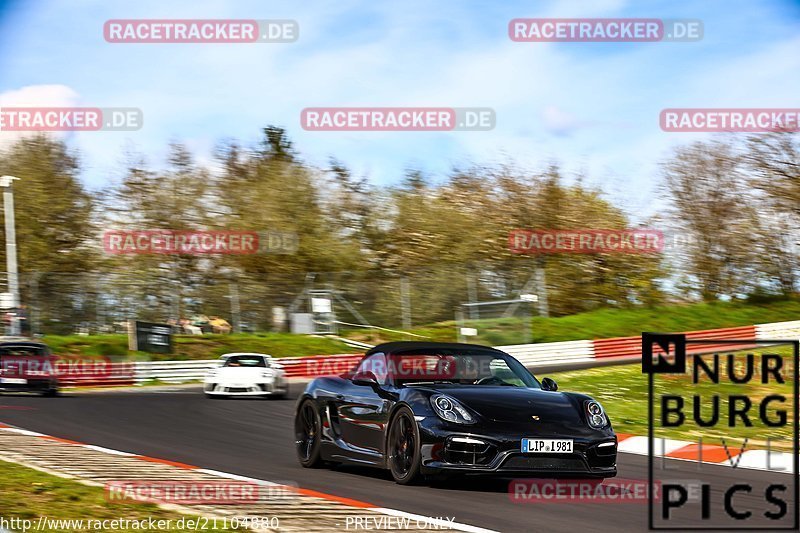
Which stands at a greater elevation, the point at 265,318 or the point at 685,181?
the point at 685,181

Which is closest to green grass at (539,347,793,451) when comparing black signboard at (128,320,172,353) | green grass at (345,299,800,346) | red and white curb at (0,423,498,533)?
red and white curb at (0,423,498,533)

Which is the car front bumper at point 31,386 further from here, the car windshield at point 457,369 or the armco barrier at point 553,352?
the armco barrier at point 553,352

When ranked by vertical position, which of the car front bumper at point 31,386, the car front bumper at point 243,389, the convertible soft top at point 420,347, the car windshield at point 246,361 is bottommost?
the car front bumper at point 243,389

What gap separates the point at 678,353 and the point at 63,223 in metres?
44.2

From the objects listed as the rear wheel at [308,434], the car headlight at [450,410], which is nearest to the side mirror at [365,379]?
the rear wheel at [308,434]

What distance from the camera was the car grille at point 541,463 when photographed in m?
8.82

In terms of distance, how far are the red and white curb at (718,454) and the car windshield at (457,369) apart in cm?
277

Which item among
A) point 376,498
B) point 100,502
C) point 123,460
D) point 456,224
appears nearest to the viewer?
point 100,502

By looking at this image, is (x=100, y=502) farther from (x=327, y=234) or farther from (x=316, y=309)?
(x=327, y=234)

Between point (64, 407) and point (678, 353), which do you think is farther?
point (64, 407)

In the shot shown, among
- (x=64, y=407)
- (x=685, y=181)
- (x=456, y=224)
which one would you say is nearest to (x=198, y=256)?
(x=456, y=224)

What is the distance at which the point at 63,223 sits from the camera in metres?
48.9

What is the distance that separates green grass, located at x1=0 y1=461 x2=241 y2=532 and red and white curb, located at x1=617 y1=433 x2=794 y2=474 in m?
6.62

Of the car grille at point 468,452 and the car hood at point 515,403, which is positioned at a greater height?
the car hood at point 515,403
